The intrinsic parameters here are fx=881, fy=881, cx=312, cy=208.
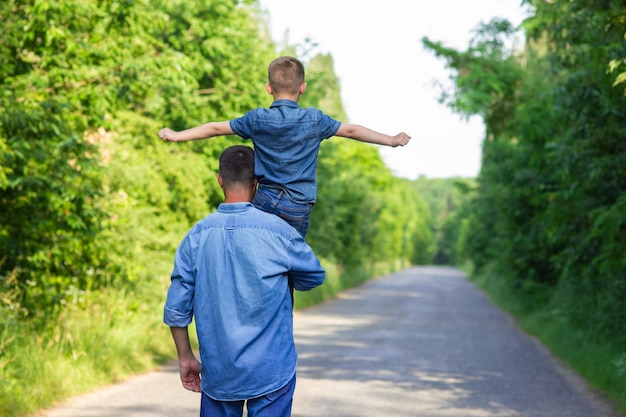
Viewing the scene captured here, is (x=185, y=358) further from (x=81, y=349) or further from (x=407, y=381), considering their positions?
(x=407, y=381)

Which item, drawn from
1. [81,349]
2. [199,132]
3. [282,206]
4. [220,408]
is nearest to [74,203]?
[81,349]

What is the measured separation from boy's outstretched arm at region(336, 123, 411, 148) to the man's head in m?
0.51

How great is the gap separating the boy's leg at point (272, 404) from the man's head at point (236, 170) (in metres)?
0.83

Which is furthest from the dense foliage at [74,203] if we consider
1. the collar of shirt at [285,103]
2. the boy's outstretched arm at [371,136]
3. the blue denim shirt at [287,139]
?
the boy's outstretched arm at [371,136]

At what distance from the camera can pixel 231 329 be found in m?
3.48

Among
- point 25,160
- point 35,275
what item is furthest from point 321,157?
point 25,160

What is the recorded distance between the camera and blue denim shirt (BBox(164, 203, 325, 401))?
348 cm

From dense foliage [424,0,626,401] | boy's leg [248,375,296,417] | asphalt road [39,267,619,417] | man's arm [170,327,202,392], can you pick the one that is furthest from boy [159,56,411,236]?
dense foliage [424,0,626,401]

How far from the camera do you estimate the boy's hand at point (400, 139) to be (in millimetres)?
4008

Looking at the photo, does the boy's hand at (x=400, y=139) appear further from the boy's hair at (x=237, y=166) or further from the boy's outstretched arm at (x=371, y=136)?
the boy's hair at (x=237, y=166)

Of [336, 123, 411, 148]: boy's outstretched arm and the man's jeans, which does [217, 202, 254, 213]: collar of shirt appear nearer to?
[336, 123, 411, 148]: boy's outstretched arm

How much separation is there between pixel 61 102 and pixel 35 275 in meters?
2.76

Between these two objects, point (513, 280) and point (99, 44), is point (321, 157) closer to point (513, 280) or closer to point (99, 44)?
point (513, 280)

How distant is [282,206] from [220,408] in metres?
0.94
